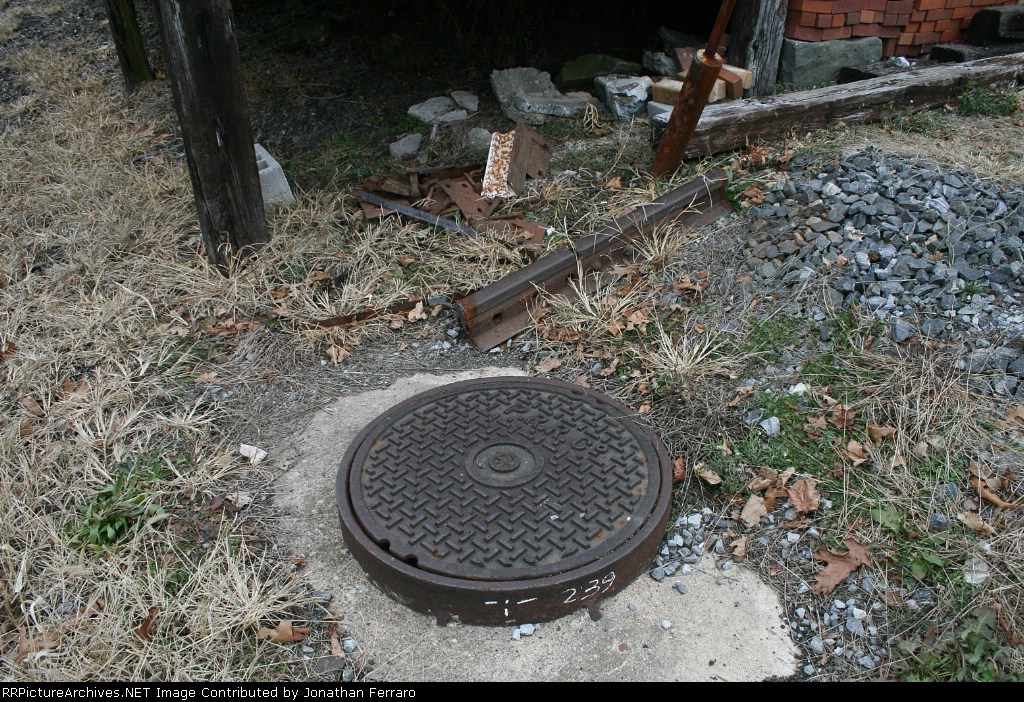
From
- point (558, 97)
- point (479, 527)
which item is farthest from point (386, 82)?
point (479, 527)

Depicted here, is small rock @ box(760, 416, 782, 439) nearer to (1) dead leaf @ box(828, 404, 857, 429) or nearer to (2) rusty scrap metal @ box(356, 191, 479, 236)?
(1) dead leaf @ box(828, 404, 857, 429)

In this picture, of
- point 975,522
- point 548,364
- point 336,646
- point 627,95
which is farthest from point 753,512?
point 627,95

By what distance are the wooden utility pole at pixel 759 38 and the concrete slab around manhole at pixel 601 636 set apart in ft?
12.6

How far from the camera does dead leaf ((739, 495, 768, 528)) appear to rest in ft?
8.57

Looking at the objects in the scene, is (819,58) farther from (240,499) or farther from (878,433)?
(240,499)

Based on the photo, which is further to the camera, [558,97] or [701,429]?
[558,97]

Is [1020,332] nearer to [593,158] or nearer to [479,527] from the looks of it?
[479,527]

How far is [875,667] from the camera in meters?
2.21

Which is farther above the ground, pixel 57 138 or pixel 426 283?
pixel 57 138

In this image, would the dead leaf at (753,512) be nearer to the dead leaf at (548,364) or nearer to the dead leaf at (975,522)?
the dead leaf at (975,522)

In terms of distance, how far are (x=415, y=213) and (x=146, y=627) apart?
8.90 ft

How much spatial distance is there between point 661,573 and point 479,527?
61 centimetres

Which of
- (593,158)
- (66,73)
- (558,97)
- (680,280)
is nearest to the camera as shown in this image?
(680,280)

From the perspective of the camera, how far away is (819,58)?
5203 mm
